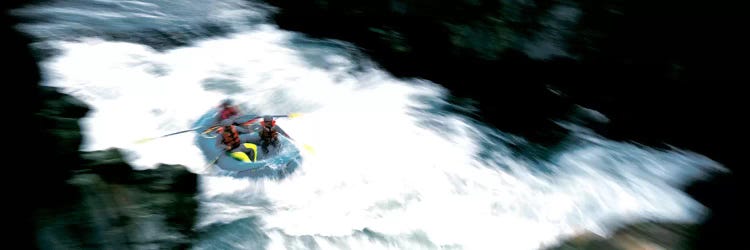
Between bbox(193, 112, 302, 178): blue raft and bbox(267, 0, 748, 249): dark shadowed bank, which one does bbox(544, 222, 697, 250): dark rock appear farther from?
bbox(193, 112, 302, 178): blue raft

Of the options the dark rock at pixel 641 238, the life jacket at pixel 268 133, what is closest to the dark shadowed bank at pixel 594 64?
the dark rock at pixel 641 238

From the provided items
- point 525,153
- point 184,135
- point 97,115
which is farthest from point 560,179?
point 97,115

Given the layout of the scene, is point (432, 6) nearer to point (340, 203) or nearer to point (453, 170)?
point (453, 170)

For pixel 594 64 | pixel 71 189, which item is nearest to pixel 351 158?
pixel 71 189

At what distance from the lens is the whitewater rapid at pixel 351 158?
6645mm

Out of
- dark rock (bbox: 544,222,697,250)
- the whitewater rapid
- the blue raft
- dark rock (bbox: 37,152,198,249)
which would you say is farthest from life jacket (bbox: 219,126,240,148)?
dark rock (bbox: 544,222,697,250)

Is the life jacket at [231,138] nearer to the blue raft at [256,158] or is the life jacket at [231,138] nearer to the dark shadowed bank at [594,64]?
the blue raft at [256,158]

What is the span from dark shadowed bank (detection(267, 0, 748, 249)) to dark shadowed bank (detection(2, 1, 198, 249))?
653 cm

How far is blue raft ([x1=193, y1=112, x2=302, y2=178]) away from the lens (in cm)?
675

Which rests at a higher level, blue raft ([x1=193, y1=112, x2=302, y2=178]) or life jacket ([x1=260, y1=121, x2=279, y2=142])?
life jacket ([x1=260, y1=121, x2=279, y2=142])

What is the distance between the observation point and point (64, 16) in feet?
37.3

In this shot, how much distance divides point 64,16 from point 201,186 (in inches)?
300

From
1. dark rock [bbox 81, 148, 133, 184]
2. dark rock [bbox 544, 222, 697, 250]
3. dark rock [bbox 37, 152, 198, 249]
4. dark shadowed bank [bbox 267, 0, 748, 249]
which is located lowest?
dark rock [bbox 544, 222, 697, 250]

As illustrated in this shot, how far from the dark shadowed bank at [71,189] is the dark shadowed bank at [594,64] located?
257 inches
